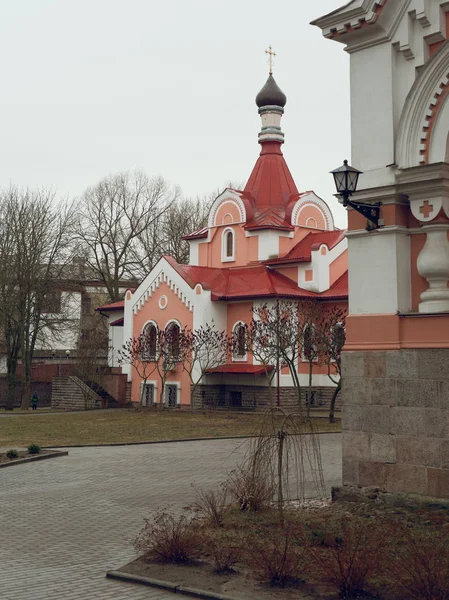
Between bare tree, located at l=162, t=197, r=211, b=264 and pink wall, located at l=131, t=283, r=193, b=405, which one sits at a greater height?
bare tree, located at l=162, t=197, r=211, b=264

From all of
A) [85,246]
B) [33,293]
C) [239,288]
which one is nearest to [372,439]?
[239,288]

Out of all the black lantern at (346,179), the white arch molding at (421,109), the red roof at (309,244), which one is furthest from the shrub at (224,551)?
the red roof at (309,244)

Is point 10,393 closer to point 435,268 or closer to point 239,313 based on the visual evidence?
point 239,313

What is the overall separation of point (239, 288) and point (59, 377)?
12.0 meters

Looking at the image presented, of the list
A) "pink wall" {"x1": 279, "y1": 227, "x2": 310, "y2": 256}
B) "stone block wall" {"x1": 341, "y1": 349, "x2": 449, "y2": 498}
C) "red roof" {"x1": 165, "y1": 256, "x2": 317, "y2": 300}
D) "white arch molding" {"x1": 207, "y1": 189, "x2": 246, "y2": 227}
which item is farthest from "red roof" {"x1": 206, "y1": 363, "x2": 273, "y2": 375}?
"stone block wall" {"x1": 341, "y1": 349, "x2": 449, "y2": 498}

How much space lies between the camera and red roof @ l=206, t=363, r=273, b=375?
39781mm

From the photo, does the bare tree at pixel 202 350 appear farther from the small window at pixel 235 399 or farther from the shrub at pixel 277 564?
the shrub at pixel 277 564

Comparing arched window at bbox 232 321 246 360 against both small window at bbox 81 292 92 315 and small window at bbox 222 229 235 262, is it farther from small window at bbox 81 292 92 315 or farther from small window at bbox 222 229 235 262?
small window at bbox 81 292 92 315

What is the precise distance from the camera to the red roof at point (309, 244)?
137 ft

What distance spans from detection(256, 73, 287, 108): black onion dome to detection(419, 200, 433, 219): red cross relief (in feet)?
121

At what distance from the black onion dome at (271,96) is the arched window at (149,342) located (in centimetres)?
1418

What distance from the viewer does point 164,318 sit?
4319 centimetres

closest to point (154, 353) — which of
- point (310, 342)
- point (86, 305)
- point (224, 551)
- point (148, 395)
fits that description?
point (148, 395)

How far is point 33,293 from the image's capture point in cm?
4428
